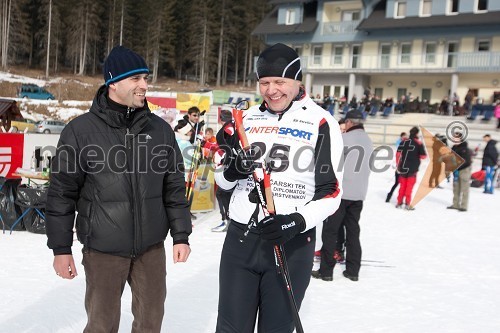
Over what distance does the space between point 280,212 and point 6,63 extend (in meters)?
58.6

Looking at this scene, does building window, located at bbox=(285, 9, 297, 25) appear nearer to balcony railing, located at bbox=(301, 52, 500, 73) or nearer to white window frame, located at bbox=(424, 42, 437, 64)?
balcony railing, located at bbox=(301, 52, 500, 73)

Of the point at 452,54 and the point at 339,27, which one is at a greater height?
the point at 339,27

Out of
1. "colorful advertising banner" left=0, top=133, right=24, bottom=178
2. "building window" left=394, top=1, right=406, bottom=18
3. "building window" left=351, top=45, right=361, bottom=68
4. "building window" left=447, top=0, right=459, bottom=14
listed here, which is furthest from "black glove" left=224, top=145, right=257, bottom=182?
"building window" left=394, top=1, right=406, bottom=18

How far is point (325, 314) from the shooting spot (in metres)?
4.46

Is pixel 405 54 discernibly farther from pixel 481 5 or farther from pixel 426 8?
pixel 481 5

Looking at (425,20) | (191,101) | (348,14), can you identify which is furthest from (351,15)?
(191,101)

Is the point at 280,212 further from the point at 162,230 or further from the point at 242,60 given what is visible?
the point at 242,60

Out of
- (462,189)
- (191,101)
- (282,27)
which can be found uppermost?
(282,27)

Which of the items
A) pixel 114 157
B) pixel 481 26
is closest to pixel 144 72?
pixel 114 157

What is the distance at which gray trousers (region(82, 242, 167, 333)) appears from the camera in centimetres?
243

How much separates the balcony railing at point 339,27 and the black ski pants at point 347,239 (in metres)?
31.9

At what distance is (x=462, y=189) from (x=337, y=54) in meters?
27.1

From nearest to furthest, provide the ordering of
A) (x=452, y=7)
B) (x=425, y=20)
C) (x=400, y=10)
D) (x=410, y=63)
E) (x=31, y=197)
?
(x=31, y=197), (x=425, y=20), (x=452, y=7), (x=410, y=63), (x=400, y=10)

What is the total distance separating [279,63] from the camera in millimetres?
2281
